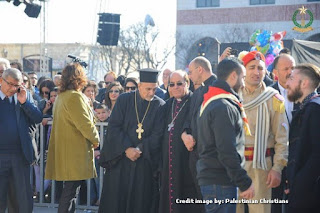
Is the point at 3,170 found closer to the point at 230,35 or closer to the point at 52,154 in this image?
the point at 52,154

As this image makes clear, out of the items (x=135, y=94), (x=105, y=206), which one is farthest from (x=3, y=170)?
(x=135, y=94)

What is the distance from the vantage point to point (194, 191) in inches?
309

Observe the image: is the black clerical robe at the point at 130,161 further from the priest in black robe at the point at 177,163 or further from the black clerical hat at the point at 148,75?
the black clerical hat at the point at 148,75

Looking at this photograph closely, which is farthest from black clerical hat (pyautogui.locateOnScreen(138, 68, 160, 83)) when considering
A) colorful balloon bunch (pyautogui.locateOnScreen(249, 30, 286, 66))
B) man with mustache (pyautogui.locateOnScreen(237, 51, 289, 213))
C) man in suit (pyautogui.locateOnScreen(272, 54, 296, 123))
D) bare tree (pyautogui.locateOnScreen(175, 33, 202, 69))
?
bare tree (pyautogui.locateOnScreen(175, 33, 202, 69))

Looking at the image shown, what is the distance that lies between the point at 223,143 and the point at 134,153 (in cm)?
251

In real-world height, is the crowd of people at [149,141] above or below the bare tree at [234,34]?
below

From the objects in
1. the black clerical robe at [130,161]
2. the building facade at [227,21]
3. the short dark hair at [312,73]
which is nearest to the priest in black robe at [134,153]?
the black clerical robe at [130,161]

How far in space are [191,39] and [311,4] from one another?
315 inches

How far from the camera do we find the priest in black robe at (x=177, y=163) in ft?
25.7

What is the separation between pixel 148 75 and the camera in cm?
813

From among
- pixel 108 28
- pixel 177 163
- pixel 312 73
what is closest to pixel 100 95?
pixel 177 163

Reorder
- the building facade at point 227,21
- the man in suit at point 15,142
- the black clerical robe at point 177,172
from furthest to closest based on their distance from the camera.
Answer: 1. the building facade at point 227,21
2. the man in suit at point 15,142
3. the black clerical robe at point 177,172

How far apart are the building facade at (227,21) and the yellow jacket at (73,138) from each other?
2980cm

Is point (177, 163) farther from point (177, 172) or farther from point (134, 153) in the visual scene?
point (134, 153)
